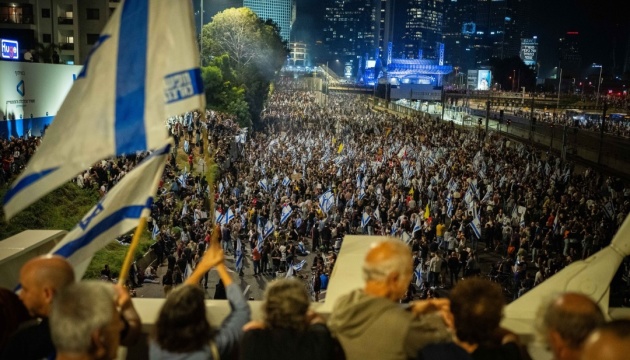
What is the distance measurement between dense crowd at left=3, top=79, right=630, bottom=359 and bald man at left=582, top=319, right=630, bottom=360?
0.01 m

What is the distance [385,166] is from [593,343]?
890 inches

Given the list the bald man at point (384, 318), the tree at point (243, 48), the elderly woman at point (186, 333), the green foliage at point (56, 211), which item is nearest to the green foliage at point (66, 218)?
the green foliage at point (56, 211)

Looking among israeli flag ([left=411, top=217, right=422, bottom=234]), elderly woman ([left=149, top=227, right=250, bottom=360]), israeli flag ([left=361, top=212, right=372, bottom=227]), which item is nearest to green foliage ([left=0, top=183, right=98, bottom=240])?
israeli flag ([left=361, top=212, right=372, bottom=227])

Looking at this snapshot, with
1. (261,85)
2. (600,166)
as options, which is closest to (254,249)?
(600,166)

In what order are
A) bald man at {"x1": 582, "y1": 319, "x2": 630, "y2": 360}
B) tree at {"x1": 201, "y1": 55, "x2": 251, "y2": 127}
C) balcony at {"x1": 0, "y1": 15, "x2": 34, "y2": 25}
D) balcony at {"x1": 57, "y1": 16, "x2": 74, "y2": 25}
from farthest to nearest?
balcony at {"x1": 57, "y1": 16, "x2": 74, "y2": 25} < balcony at {"x1": 0, "y1": 15, "x2": 34, "y2": 25} < tree at {"x1": 201, "y1": 55, "x2": 251, "y2": 127} < bald man at {"x1": 582, "y1": 319, "x2": 630, "y2": 360}

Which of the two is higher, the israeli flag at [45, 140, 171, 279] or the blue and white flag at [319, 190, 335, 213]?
the israeli flag at [45, 140, 171, 279]

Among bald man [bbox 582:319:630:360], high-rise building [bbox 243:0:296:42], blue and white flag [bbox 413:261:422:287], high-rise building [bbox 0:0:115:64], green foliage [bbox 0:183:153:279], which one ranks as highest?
high-rise building [bbox 243:0:296:42]

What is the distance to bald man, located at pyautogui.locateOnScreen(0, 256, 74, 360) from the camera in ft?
8.07

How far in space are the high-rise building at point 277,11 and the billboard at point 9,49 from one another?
13204 cm

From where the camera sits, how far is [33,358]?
248 cm

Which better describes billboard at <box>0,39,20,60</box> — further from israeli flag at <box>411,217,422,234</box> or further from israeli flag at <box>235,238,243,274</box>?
israeli flag at <box>411,217,422,234</box>

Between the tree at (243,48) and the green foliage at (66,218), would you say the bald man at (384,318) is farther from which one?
the tree at (243,48)

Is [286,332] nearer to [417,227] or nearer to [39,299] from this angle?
[39,299]

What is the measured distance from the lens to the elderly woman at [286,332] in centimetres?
253
